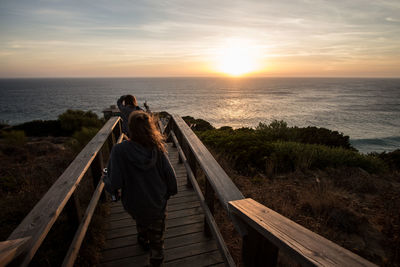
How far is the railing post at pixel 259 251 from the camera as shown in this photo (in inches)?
57.4

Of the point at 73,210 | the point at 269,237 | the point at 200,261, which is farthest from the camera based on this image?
the point at 200,261

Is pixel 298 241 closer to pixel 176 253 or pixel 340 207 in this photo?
pixel 176 253

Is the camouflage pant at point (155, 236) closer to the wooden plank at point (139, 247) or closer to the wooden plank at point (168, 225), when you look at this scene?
the wooden plank at point (139, 247)

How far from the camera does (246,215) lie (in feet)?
4.76

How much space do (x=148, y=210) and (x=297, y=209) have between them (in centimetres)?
334

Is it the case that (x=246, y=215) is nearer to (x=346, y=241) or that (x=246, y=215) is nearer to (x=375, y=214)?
(x=346, y=241)

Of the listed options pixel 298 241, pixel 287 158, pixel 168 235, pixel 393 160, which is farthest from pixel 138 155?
pixel 393 160

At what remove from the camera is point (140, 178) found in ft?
7.11

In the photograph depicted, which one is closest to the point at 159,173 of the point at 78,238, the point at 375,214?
the point at 78,238

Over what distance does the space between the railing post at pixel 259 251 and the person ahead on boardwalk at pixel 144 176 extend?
3.40 feet

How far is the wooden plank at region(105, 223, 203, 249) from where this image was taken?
2.92 metres

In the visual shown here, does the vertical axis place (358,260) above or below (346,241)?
above

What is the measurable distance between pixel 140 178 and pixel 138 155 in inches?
9.9

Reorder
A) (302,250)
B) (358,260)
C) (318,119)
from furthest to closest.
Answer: (318,119) < (302,250) < (358,260)
